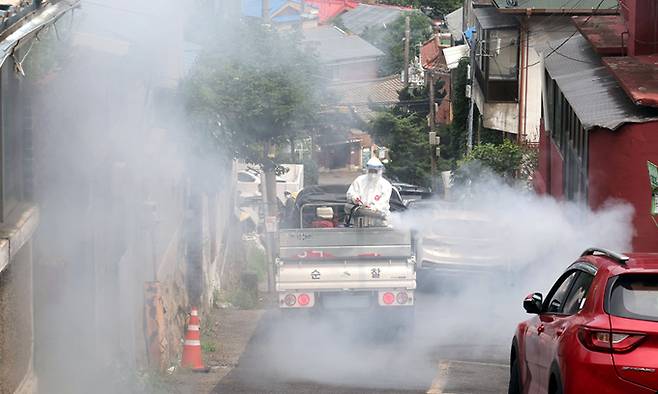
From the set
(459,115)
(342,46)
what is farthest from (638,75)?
(342,46)

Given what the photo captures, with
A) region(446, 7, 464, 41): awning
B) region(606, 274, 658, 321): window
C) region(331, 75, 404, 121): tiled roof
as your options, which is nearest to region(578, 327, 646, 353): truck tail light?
region(606, 274, 658, 321): window

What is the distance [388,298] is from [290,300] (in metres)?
1.32

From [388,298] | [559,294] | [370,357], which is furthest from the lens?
[388,298]

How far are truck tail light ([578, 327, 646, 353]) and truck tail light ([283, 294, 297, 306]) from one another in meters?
8.71

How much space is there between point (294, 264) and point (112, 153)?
4.25 meters

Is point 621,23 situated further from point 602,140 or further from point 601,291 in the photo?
point 601,291

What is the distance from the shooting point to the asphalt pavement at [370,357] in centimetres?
1331

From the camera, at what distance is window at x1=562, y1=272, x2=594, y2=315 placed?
26.4 feet

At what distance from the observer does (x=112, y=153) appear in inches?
481

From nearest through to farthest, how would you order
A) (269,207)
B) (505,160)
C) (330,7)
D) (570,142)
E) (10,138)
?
(10,138) < (570,142) < (269,207) < (505,160) < (330,7)

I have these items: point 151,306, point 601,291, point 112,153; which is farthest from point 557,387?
point 151,306

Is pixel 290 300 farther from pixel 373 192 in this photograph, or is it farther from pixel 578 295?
pixel 578 295

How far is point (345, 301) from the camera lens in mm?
15844

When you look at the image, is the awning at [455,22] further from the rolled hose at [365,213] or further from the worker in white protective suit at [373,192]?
the rolled hose at [365,213]
